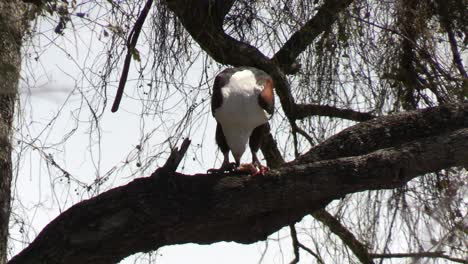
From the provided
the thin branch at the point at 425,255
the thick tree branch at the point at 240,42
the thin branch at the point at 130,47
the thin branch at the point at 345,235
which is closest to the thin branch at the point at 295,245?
the thin branch at the point at 345,235

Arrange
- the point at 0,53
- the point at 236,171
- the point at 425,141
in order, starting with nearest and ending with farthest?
the point at 425,141 < the point at 236,171 < the point at 0,53

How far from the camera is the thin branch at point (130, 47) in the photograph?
11.1 feet

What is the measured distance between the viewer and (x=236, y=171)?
3051 millimetres

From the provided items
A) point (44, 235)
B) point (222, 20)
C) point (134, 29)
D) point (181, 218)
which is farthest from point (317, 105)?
point (44, 235)

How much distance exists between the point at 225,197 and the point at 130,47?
813 mm

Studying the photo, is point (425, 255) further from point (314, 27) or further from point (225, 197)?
point (314, 27)

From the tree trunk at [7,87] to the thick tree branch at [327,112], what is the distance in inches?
43.9

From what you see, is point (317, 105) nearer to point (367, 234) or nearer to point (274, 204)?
point (367, 234)

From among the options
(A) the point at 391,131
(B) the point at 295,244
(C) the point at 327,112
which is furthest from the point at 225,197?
(B) the point at 295,244

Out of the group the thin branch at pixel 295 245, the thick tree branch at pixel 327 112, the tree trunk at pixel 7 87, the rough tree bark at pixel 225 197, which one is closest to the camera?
the rough tree bark at pixel 225 197

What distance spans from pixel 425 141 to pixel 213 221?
689 millimetres

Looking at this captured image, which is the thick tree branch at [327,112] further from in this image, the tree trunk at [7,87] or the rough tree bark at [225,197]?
the tree trunk at [7,87]

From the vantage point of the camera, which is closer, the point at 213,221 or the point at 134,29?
the point at 213,221

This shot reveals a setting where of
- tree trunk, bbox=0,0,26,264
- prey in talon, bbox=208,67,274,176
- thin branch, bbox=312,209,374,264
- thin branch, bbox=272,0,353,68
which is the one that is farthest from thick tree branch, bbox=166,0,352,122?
tree trunk, bbox=0,0,26,264
